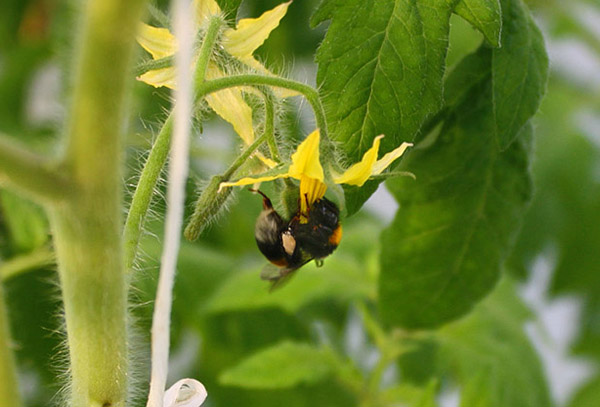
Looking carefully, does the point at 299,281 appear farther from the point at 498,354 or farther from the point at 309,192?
the point at 309,192

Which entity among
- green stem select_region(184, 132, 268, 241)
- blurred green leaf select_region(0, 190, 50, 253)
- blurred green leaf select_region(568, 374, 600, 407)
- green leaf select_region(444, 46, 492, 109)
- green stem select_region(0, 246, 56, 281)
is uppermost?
green leaf select_region(444, 46, 492, 109)

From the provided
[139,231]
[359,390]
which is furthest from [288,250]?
[359,390]

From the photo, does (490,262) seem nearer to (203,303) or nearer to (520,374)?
(520,374)

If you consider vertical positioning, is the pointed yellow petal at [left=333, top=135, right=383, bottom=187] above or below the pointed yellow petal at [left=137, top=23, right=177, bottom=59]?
below

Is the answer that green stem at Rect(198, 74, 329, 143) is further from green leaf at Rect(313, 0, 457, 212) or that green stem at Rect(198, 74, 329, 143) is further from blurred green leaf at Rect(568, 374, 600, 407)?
blurred green leaf at Rect(568, 374, 600, 407)

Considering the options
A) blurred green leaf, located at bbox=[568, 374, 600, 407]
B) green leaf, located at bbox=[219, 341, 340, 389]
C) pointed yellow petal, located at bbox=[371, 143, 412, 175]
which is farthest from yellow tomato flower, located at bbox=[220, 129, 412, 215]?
blurred green leaf, located at bbox=[568, 374, 600, 407]

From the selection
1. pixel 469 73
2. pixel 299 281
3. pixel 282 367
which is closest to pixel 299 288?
pixel 299 281
